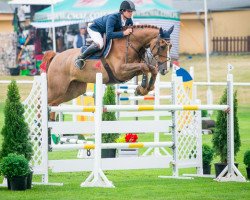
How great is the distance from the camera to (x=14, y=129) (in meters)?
10.8

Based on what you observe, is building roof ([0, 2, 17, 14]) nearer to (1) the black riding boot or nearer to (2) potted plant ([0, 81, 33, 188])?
(1) the black riding boot

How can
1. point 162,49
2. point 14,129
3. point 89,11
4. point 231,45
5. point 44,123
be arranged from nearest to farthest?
point 14,129
point 44,123
point 162,49
point 89,11
point 231,45

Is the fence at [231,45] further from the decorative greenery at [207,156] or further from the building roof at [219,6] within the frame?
the decorative greenery at [207,156]

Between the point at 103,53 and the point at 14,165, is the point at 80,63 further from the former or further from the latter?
the point at 14,165

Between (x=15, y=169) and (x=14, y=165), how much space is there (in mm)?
59

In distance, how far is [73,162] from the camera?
11.3 meters

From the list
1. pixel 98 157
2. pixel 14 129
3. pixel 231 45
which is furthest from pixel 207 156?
pixel 231 45

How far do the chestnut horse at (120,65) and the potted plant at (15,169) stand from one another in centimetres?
417

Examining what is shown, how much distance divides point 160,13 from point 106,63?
17778 millimetres

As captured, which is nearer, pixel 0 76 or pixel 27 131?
pixel 27 131

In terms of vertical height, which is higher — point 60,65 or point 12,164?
point 60,65

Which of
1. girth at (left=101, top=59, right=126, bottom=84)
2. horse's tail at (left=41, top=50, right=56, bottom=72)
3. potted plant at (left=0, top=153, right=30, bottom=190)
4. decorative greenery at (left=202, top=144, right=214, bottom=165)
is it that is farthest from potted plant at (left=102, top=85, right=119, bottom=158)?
potted plant at (left=0, top=153, right=30, bottom=190)

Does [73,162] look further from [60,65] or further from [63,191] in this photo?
[60,65]

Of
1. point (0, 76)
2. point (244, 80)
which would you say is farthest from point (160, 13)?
point (0, 76)
